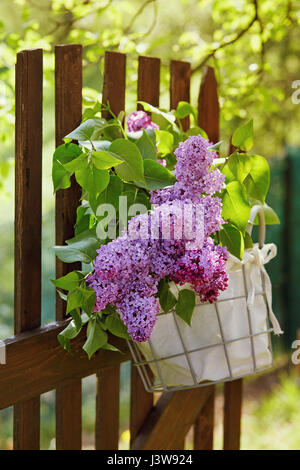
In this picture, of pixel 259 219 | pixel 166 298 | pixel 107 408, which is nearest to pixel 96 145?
pixel 166 298

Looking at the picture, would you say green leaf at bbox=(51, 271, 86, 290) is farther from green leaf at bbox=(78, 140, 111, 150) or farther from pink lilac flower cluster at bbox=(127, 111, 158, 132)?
pink lilac flower cluster at bbox=(127, 111, 158, 132)

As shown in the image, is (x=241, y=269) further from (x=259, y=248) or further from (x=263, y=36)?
(x=263, y=36)

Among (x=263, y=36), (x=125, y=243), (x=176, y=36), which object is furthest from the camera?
(x=176, y=36)

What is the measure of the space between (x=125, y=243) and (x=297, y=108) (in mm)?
3490

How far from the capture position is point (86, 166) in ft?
2.89

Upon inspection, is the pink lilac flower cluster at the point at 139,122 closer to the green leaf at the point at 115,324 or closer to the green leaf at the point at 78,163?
the green leaf at the point at 78,163

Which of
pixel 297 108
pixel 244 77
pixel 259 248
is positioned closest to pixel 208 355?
pixel 259 248

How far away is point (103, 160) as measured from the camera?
85cm

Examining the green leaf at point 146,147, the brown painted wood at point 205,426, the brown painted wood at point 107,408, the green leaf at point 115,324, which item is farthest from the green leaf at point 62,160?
the brown painted wood at point 205,426

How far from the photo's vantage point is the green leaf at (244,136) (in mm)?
976

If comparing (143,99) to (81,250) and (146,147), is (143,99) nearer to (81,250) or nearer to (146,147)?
(146,147)

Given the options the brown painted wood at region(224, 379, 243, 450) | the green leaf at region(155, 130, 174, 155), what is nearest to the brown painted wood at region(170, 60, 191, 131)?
the green leaf at region(155, 130, 174, 155)

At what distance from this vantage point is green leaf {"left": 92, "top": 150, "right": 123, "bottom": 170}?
33.0 inches

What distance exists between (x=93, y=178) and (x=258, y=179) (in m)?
0.31
